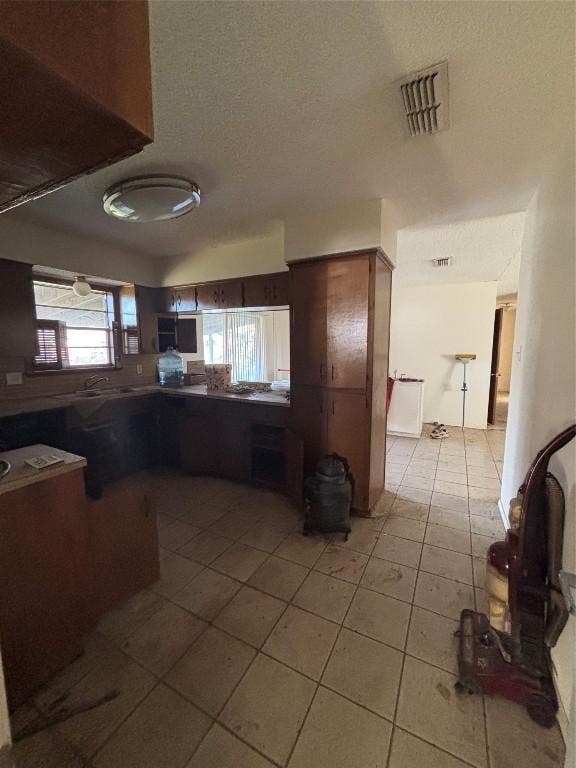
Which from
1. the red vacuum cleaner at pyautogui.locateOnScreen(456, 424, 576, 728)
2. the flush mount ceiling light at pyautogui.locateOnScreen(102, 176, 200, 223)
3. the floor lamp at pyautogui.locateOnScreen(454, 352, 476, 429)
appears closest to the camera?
the red vacuum cleaner at pyautogui.locateOnScreen(456, 424, 576, 728)

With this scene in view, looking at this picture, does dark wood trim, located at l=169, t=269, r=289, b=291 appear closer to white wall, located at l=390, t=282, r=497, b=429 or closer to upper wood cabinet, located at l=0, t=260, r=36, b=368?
upper wood cabinet, located at l=0, t=260, r=36, b=368

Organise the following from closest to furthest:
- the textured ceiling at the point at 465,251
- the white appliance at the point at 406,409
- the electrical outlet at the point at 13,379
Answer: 1. the electrical outlet at the point at 13,379
2. the textured ceiling at the point at 465,251
3. the white appliance at the point at 406,409

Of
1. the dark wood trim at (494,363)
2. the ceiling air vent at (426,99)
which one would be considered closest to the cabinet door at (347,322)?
the ceiling air vent at (426,99)

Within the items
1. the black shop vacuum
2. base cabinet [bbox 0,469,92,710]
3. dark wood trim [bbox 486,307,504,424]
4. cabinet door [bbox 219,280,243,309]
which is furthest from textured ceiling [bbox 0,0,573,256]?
dark wood trim [bbox 486,307,504,424]

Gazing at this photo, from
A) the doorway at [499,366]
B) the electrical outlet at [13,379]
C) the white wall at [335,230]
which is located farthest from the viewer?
the doorway at [499,366]

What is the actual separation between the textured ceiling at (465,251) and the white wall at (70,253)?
9.62 ft

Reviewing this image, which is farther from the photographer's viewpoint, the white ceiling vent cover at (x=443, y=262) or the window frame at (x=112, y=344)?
the white ceiling vent cover at (x=443, y=262)

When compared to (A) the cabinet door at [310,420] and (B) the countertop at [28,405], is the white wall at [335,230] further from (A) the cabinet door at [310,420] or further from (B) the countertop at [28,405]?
(B) the countertop at [28,405]

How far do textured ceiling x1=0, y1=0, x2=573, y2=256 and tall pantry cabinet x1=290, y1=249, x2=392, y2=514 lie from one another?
20.3 inches

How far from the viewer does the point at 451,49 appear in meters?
1.09

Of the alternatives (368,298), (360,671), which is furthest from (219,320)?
(360,671)

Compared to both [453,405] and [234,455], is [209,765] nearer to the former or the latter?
[234,455]

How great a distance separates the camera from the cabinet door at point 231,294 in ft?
10.3

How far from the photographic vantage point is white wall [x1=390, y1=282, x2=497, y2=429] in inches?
199
